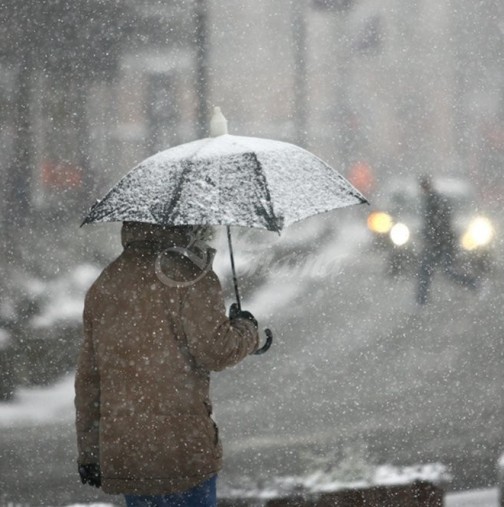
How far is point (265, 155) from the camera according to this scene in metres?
3.12

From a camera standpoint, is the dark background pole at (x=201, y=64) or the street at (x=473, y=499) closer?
the street at (x=473, y=499)

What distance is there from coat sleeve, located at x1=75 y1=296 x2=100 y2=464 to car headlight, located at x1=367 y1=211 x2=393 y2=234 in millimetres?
12254

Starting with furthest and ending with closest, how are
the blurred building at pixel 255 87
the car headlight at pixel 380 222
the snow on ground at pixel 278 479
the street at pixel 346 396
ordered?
1. the blurred building at pixel 255 87
2. the car headlight at pixel 380 222
3. the street at pixel 346 396
4. the snow on ground at pixel 278 479

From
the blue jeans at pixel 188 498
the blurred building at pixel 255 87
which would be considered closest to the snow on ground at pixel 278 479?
the blue jeans at pixel 188 498

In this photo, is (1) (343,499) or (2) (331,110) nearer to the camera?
(1) (343,499)

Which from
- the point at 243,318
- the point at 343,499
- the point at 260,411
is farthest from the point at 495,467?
the point at 243,318

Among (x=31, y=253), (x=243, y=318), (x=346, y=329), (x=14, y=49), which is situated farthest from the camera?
(x=14, y=49)

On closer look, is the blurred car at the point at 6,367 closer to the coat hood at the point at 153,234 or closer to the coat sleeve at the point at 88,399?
the coat sleeve at the point at 88,399

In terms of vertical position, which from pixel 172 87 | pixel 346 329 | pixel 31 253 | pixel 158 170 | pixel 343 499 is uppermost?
pixel 172 87

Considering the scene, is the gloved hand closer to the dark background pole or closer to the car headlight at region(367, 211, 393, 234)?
the car headlight at region(367, 211, 393, 234)

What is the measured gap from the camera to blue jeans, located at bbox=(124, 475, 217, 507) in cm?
296

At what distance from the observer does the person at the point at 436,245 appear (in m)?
13.4

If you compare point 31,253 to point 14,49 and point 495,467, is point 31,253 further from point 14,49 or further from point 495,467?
point 495,467

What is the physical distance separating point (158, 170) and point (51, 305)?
8500mm
